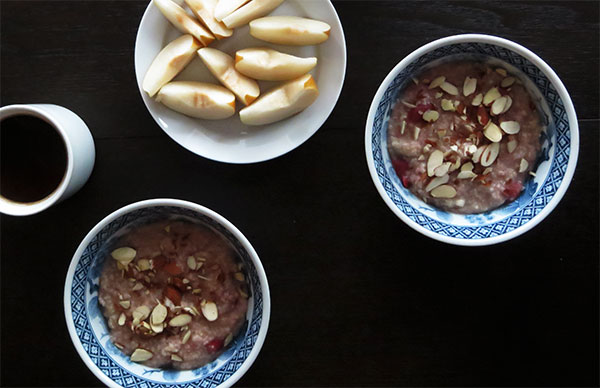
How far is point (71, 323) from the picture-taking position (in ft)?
3.34

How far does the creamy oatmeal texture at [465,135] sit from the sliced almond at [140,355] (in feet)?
1.82

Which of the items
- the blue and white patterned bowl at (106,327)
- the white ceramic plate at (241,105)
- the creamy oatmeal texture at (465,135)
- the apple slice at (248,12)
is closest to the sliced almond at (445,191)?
the creamy oatmeal texture at (465,135)

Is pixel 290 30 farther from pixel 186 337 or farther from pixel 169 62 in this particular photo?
pixel 186 337

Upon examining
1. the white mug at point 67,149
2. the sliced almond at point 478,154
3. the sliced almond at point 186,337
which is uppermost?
the sliced almond at point 478,154

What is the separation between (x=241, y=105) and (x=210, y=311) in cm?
39

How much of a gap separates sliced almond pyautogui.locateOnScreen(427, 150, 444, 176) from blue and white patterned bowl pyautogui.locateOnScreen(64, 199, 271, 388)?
0.35 metres

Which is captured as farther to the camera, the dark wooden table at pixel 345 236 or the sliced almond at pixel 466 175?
the dark wooden table at pixel 345 236

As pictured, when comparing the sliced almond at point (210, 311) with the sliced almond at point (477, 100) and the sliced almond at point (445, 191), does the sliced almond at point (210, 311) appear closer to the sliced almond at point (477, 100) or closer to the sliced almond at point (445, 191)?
the sliced almond at point (445, 191)

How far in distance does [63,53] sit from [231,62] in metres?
0.34

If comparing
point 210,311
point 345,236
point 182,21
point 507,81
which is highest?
point 507,81

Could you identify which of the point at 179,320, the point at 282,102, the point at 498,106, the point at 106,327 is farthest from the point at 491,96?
the point at 106,327

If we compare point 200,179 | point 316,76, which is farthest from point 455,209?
point 200,179

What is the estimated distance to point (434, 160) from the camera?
104 cm

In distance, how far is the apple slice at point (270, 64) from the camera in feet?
3.48
